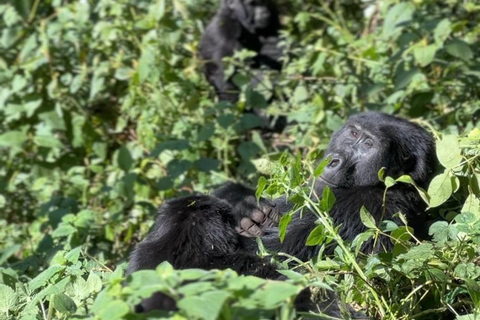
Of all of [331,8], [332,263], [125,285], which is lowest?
[331,8]

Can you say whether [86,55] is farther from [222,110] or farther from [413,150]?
[413,150]

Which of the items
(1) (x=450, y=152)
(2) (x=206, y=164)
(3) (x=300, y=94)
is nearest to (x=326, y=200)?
(1) (x=450, y=152)

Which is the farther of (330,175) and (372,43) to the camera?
(372,43)

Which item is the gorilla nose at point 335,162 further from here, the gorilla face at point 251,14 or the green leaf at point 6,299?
the gorilla face at point 251,14

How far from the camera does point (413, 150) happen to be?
4348mm

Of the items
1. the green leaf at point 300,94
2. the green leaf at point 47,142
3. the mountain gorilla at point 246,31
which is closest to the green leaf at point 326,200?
the green leaf at point 300,94

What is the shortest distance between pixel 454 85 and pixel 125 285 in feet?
13.4

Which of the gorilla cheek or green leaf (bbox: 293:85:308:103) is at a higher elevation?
green leaf (bbox: 293:85:308:103)

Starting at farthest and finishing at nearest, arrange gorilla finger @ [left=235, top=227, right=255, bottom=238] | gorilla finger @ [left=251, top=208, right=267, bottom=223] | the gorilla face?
the gorilla face
gorilla finger @ [left=251, top=208, right=267, bottom=223]
gorilla finger @ [left=235, top=227, right=255, bottom=238]

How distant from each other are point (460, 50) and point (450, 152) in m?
2.47

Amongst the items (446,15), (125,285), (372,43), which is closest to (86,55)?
(372,43)

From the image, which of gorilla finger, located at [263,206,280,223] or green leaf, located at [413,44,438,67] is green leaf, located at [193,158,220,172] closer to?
green leaf, located at [413,44,438,67]

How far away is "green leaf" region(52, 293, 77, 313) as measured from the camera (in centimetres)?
304

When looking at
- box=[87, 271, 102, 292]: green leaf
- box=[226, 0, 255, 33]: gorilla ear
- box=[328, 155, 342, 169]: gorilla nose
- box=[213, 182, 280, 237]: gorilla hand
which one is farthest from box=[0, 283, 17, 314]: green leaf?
box=[226, 0, 255, 33]: gorilla ear
